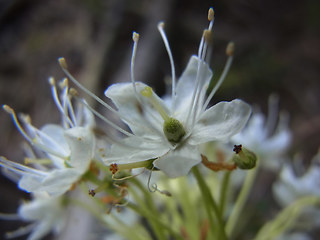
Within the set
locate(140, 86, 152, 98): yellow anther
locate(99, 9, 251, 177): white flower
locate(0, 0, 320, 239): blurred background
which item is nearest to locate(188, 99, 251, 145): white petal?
locate(99, 9, 251, 177): white flower

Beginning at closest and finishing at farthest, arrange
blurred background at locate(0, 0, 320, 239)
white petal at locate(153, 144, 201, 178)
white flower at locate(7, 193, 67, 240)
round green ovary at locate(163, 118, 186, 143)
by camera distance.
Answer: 1. white petal at locate(153, 144, 201, 178)
2. round green ovary at locate(163, 118, 186, 143)
3. white flower at locate(7, 193, 67, 240)
4. blurred background at locate(0, 0, 320, 239)

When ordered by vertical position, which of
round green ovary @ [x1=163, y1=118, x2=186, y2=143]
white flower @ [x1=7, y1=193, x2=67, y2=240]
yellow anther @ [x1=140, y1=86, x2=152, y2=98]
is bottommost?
white flower @ [x1=7, y1=193, x2=67, y2=240]

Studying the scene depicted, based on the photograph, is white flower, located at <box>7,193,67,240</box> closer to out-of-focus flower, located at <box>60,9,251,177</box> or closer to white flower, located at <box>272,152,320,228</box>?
out-of-focus flower, located at <box>60,9,251,177</box>

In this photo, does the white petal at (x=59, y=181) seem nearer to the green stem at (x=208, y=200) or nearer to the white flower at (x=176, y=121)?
the white flower at (x=176, y=121)

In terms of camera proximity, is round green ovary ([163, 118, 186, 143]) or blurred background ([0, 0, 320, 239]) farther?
blurred background ([0, 0, 320, 239])

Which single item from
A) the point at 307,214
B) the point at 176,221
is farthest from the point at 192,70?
the point at 307,214

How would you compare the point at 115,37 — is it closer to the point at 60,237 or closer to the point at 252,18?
the point at 252,18

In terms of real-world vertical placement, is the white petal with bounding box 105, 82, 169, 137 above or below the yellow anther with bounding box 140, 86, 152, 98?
below
